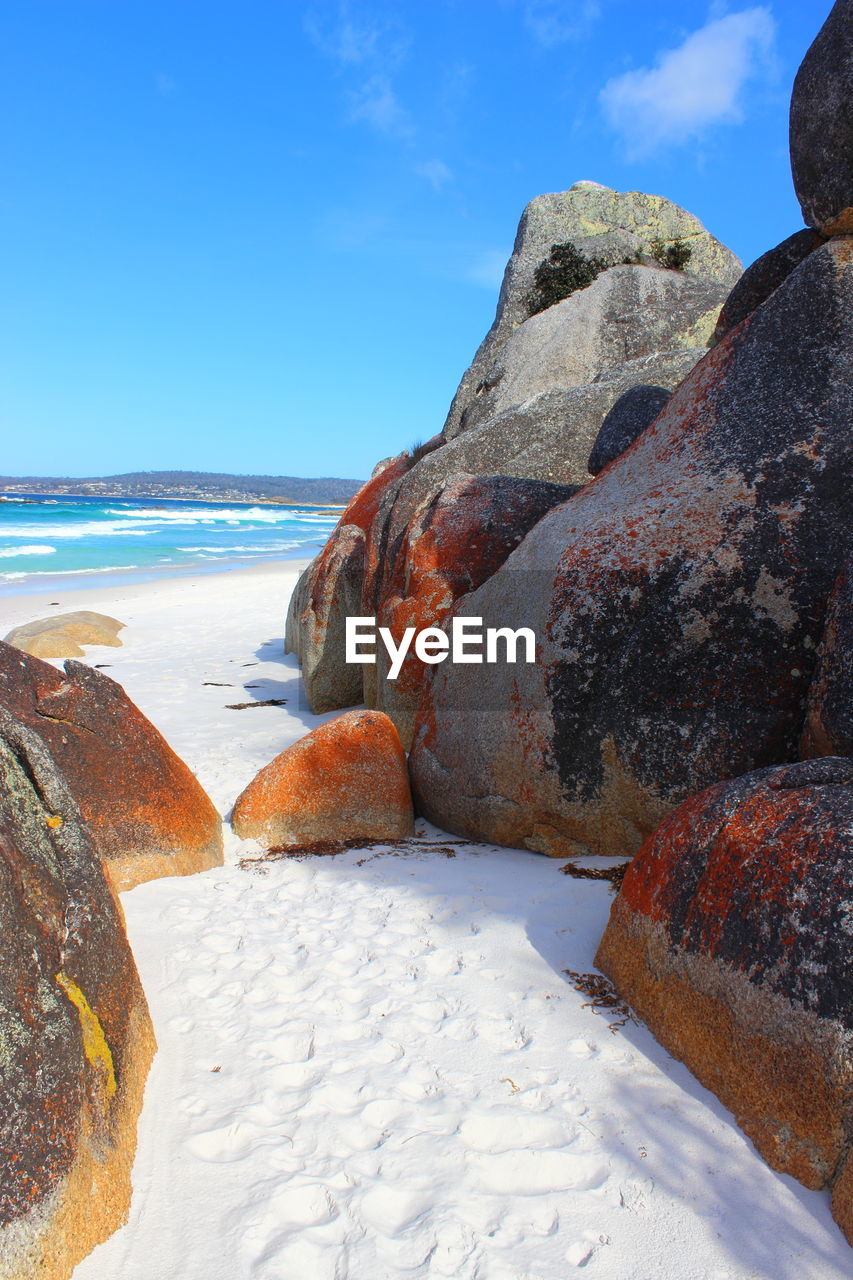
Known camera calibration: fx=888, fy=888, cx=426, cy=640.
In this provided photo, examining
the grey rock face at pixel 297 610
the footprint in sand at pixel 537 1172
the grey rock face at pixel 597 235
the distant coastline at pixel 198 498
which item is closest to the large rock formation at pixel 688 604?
the footprint in sand at pixel 537 1172

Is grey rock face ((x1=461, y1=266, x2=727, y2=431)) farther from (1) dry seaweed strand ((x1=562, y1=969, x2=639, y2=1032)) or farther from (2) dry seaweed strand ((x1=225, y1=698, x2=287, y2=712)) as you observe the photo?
(1) dry seaweed strand ((x1=562, y1=969, x2=639, y2=1032))

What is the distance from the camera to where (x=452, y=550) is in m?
6.27

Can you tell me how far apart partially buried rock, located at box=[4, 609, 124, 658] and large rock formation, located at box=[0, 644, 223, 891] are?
6968 mm

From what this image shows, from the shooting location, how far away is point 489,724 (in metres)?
4.91

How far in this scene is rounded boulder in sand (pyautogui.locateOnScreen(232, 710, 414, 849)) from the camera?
508 cm

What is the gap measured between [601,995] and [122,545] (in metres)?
34.8

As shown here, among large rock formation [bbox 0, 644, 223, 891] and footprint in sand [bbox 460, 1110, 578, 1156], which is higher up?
large rock formation [bbox 0, 644, 223, 891]

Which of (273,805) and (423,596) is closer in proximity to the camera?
(273,805)

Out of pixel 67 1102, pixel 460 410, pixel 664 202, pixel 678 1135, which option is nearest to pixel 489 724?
pixel 678 1135

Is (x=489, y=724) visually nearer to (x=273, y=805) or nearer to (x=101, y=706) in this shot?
(x=273, y=805)

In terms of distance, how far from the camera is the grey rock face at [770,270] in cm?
545

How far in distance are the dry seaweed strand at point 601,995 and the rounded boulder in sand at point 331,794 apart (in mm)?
1869

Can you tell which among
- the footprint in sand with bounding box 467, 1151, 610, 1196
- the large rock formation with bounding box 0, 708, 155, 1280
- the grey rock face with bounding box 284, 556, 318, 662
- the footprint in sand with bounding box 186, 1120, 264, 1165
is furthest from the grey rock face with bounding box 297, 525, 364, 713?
the footprint in sand with bounding box 467, 1151, 610, 1196

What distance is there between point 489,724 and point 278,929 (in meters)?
1.62
